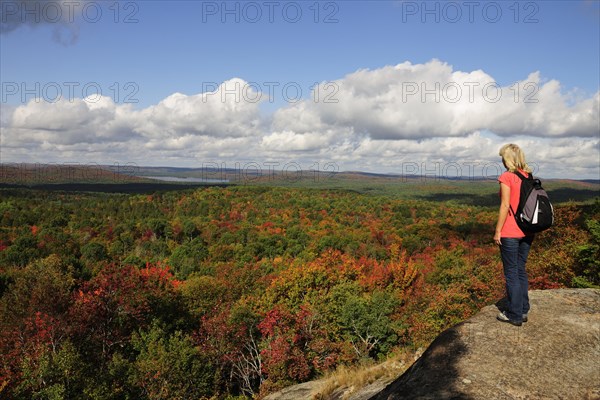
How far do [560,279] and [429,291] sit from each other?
13.7 m

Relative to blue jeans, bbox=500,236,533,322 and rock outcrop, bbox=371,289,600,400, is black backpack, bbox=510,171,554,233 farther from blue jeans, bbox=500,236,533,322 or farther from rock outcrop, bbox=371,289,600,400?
rock outcrop, bbox=371,289,600,400

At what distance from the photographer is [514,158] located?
22.1 feet

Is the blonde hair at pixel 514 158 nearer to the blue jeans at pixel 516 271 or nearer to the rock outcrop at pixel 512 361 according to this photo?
the blue jeans at pixel 516 271

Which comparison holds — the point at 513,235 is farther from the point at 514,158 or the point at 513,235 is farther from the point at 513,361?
the point at 513,361

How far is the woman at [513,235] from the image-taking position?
6574 mm

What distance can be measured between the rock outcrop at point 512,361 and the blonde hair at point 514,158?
307 centimetres

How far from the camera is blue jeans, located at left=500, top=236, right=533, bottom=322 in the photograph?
22.3 feet

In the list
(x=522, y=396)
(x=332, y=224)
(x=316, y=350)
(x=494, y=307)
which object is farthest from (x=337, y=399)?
(x=332, y=224)

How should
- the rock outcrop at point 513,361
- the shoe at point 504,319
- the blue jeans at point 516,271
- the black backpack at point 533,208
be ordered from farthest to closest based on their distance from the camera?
the shoe at point 504,319 → the blue jeans at point 516,271 → the black backpack at point 533,208 → the rock outcrop at point 513,361

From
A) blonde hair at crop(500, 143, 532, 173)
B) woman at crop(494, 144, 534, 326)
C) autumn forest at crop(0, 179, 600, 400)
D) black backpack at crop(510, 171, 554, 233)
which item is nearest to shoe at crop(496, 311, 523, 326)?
woman at crop(494, 144, 534, 326)

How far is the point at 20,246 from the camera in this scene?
72188 mm

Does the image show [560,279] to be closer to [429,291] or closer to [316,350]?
[429,291]

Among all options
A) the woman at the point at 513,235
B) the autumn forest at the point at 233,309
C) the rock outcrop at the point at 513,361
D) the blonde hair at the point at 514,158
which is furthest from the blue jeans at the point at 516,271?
the autumn forest at the point at 233,309

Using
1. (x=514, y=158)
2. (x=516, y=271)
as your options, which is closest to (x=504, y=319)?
(x=516, y=271)
